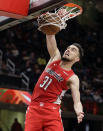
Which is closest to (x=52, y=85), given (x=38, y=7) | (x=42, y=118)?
(x=42, y=118)

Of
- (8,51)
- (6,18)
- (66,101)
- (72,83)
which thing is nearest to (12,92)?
(66,101)

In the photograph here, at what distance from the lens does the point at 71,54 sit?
5359 millimetres

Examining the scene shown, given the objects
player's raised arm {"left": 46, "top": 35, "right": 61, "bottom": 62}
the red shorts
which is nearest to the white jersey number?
the red shorts

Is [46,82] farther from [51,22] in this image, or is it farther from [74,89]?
[51,22]

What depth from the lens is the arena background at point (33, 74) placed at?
1218cm

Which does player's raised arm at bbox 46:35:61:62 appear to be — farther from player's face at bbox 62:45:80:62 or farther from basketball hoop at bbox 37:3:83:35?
player's face at bbox 62:45:80:62

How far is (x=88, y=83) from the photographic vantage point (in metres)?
15.3

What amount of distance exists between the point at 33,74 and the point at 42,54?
2401 mm

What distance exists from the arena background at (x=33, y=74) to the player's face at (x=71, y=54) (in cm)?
522

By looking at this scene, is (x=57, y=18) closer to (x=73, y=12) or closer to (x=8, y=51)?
(x=73, y=12)

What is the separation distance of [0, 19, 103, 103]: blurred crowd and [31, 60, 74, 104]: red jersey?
6.63 metres

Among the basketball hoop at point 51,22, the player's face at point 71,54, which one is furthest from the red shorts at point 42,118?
the basketball hoop at point 51,22

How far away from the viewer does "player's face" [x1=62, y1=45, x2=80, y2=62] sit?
17.5 feet

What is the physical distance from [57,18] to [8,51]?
958 cm
